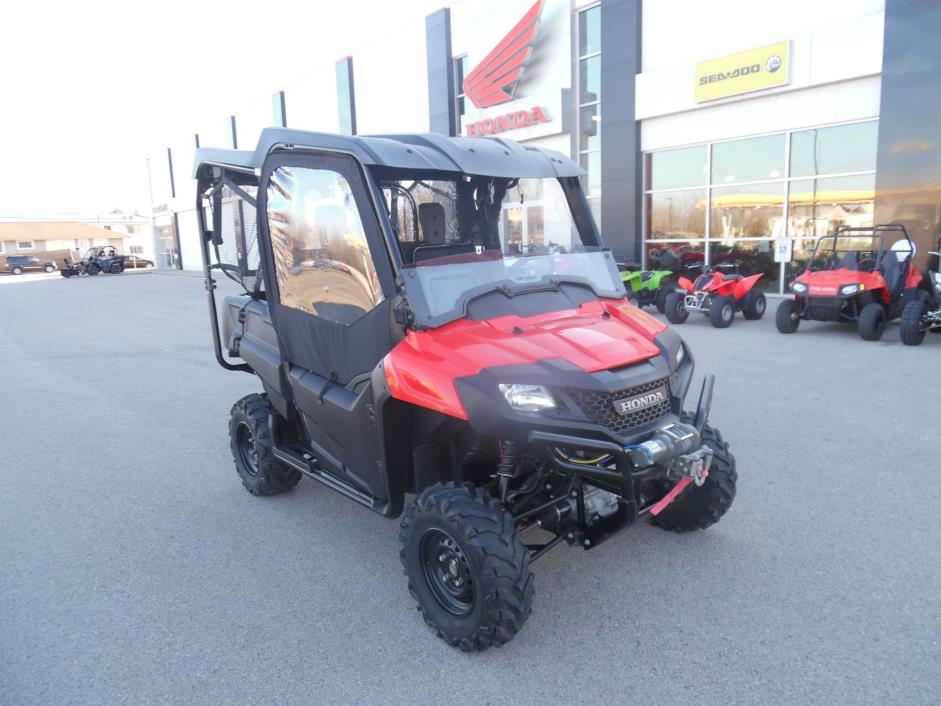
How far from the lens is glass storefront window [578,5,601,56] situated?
15.9 metres

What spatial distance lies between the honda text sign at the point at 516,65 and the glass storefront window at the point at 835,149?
584 cm

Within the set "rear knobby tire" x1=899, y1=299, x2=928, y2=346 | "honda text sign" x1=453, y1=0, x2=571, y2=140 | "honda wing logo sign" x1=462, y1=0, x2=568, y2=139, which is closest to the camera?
"rear knobby tire" x1=899, y1=299, x2=928, y2=346

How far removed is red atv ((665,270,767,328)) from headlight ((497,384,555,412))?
8839mm

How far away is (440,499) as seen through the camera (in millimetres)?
2832

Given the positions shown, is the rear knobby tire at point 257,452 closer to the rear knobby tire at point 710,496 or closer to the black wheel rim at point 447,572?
the black wheel rim at point 447,572

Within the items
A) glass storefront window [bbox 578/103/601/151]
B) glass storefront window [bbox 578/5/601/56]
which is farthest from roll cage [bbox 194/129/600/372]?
glass storefront window [bbox 578/5/601/56]

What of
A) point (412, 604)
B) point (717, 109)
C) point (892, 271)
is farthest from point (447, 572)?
point (717, 109)

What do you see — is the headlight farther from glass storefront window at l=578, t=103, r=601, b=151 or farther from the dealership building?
glass storefront window at l=578, t=103, r=601, b=151

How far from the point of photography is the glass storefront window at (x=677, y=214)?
15.1 metres

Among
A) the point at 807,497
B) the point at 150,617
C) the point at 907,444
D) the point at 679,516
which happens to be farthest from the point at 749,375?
the point at 150,617

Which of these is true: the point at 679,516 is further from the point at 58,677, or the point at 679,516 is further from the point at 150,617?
the point at 58,677

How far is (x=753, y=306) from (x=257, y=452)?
956 centimetres

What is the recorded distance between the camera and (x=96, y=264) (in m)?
37.2

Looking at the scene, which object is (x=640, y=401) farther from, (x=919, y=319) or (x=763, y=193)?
(x=763, y=193)
